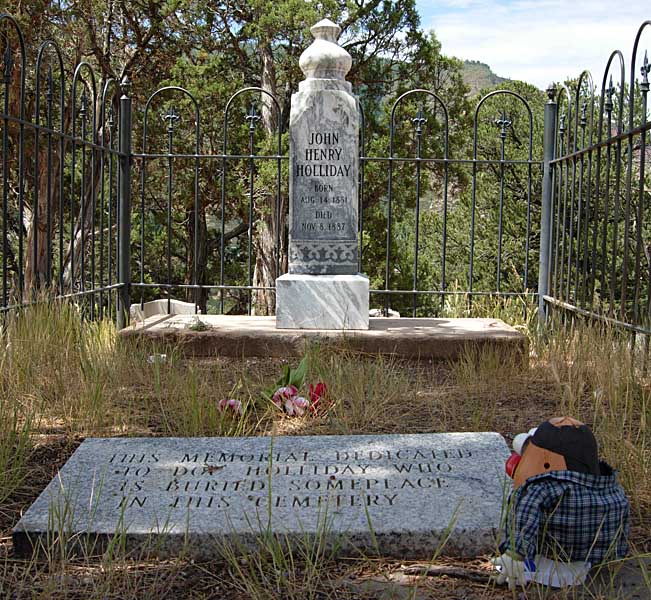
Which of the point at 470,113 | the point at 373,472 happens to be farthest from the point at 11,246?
the point at 373,472

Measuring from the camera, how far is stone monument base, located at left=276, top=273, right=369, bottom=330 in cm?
621

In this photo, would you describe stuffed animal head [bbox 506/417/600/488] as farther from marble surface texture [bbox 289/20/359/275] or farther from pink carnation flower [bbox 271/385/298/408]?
marble surface texture [bbox 289/20/359/275]

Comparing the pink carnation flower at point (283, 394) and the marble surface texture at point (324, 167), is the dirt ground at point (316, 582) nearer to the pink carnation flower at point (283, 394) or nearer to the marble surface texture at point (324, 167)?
the pink carnation flower at point (283, 394)

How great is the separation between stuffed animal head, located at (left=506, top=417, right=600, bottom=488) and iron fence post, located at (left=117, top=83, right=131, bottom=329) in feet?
17.3

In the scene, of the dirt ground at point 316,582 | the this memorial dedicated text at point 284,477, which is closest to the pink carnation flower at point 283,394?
the this memorial dedicated text at point 284,477

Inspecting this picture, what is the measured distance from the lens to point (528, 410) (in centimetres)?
429

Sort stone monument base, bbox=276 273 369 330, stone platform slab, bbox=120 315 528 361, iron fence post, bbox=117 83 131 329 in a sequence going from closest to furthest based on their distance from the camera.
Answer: stone platform slab, bbox=120 315 528 361 → stone monument base, bbox=276 273 369 330 → iron fence post, bbox=117 83 131 329

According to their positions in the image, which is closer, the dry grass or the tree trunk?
the dry grass

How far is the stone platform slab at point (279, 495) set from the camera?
2.45 m

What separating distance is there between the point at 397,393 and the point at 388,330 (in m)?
1.76

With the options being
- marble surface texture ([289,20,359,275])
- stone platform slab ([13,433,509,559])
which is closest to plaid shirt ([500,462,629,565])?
stone platform slab ([13,433,509,559])

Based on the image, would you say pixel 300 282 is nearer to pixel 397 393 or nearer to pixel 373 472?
pixel 397 393

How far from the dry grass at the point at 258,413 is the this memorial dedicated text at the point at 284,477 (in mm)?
257

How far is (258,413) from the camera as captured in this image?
410cm
